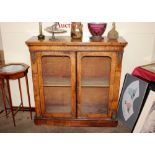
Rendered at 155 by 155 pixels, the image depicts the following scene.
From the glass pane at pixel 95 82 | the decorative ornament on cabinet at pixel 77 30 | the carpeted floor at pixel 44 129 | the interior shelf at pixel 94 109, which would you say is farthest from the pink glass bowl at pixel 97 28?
the carpeted floor at pixel 44 129

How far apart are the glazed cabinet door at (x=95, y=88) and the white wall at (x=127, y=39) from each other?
0.35m

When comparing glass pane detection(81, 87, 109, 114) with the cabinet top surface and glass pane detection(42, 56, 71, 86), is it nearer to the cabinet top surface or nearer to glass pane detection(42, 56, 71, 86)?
glass pane detection(42, 56, 71, 86)

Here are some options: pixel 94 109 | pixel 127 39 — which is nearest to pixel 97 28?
pixel 127 39

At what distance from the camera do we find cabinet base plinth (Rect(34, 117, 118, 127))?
9.24 ft

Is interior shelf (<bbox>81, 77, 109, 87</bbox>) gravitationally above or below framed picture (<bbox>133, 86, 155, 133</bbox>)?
above

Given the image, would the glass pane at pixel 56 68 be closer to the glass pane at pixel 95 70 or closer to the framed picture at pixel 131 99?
the glass pane at pixel 95 70

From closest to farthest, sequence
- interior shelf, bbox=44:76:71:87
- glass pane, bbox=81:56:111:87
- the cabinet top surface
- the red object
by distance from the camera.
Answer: the cabinet top surface → the red object → interior shelf, bbox=44:76:71:87 → glass pane, bbox=81:56:111:87

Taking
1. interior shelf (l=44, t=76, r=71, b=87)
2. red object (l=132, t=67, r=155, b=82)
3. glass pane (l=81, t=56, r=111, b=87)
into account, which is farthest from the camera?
glass pane (l=81, t=56, r=111, b=87)

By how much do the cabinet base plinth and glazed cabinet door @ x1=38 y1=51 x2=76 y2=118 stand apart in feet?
0.26

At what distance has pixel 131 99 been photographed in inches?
106

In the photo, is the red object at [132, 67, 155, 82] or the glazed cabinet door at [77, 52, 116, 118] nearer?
the red object at [132, 67, 155, 82]

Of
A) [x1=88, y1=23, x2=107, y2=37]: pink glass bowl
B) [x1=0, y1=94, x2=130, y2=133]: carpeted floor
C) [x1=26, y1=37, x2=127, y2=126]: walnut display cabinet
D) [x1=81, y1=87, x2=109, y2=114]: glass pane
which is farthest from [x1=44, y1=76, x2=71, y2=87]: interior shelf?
[x1=88, y1=23, x2=107, y2=37]: pink glass bowl

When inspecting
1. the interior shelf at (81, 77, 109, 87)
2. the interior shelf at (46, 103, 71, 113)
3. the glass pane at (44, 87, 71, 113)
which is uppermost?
the interior shelf at (81, 77, 109, 87)

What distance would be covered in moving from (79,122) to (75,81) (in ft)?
2.26
